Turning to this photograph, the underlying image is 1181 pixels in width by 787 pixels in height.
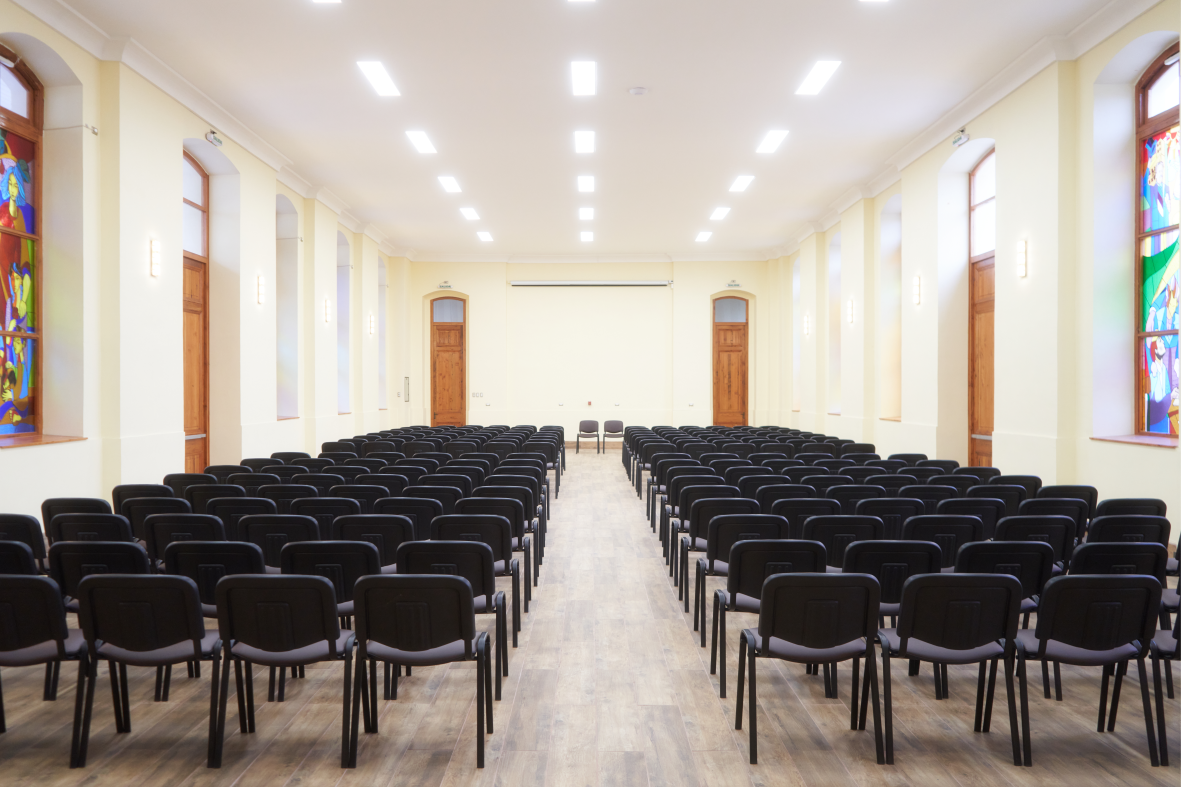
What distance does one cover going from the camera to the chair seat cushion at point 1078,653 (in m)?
3.26

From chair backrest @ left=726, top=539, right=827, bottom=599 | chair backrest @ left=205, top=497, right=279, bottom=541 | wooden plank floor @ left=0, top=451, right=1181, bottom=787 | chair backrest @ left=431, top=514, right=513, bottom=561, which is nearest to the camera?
wooden plank floor @ left=0, top=451, right=1181, bottom=787

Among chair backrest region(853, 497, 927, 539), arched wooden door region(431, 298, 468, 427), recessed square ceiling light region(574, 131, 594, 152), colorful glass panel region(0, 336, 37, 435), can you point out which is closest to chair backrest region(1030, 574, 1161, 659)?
chair backrest region(853, 497, 927, 539)

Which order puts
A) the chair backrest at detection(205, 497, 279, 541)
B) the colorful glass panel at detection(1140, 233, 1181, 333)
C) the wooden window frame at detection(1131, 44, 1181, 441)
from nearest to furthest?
the chair backrest at detection(205, 497, 279, 541) < the colorful glass panel at detection(1140, 233, 1181, 333) < the wooden window frame at detection(1131, 44, 1181, 441)

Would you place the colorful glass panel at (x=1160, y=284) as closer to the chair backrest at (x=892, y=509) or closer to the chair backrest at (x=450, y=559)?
the chair backrest at (x=892, y=509)

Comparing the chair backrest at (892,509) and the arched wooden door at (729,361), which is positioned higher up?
the arched wooden door at (729,361)

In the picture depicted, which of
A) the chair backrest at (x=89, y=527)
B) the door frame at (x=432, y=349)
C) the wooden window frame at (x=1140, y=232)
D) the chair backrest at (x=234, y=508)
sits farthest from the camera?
the door frame at (x=432, y=349)

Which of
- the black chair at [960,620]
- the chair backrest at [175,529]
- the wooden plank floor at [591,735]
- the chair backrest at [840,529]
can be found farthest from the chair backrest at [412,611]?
the chair backrest at [840,529]

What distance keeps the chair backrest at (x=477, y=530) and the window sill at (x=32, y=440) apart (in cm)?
462

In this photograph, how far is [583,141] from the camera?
440 inches

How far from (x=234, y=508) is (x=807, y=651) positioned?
3.93 meters

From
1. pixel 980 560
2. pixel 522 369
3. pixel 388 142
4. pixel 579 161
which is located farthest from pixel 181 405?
pixel 522 369

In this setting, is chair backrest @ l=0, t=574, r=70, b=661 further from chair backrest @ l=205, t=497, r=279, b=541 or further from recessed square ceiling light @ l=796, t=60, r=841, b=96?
recessed square ceiling light @ l=796, t=60, r=841, b=96

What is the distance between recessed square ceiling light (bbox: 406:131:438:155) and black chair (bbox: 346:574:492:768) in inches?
349

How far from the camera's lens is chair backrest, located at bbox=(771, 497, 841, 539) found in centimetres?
527
